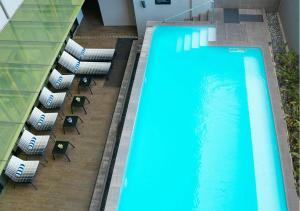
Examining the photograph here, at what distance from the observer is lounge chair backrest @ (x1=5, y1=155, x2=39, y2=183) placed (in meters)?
9.98

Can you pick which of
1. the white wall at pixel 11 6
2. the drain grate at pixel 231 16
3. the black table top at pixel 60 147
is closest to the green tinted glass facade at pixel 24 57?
the white wall at pixel 11 6

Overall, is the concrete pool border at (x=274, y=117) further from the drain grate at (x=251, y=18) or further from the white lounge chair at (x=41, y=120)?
the white lounge chair at (x=41, y=120)

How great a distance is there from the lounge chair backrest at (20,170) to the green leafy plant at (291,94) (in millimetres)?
7821

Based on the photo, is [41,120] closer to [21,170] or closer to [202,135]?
[21,170]

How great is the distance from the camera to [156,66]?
12.4 m

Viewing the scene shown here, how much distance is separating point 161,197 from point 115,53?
7.25m

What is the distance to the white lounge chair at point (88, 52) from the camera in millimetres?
13578

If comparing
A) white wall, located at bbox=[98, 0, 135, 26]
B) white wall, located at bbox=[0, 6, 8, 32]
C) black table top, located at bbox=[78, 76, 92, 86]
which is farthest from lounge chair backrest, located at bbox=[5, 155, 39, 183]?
white wall, located at bbox=[98, 0, 135, 26]

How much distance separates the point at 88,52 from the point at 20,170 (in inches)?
231

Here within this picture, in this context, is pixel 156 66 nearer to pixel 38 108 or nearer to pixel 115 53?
pixel 115 53

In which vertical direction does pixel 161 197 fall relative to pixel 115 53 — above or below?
below

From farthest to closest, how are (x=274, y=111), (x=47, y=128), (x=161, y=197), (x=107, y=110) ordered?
(x=107, y=110)
(x=47, y=128)
(x=274, y=111)
(x=161, y=197)

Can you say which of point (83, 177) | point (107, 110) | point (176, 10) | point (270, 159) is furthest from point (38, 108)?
point (270, 159)

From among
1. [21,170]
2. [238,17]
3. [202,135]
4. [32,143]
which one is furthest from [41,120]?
[238,17]
